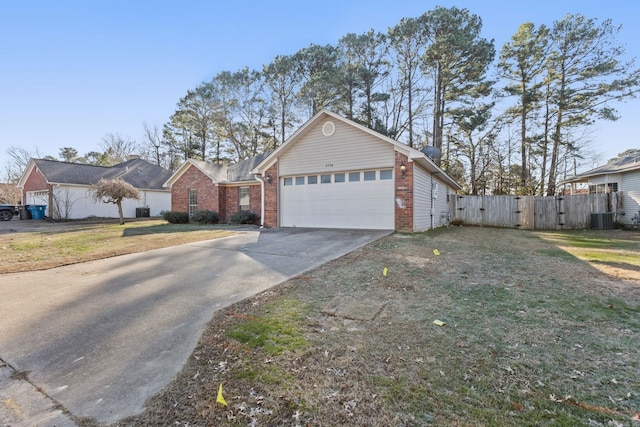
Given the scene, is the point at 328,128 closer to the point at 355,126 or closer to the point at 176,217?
the point at 355,126

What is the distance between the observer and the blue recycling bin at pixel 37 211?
20.4m

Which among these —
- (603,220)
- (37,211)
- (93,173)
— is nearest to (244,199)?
(93,173)

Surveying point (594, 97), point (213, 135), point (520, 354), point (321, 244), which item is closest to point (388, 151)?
point (321, 244)

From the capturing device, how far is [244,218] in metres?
16.0

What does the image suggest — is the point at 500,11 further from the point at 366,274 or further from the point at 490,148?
the point at 366,274

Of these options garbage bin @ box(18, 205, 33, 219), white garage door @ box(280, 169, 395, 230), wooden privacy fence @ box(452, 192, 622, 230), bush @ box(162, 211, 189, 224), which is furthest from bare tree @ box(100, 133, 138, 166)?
wooden privacy fence @ box(452, 192, 622, 230)

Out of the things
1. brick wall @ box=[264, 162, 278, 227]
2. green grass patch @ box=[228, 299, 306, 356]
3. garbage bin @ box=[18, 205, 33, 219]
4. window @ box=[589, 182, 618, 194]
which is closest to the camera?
green grass patch @ box=[228, 299, 306, 356]

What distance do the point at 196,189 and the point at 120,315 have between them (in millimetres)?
15801

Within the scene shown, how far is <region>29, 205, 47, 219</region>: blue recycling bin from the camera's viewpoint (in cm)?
2041

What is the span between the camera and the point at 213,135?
30438mm

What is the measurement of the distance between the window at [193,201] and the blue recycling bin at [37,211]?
11.4 m

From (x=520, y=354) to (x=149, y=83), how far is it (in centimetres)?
1877

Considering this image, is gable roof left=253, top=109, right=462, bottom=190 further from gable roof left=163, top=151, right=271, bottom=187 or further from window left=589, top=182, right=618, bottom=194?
window left=589, top=182, right=618, bottom=194

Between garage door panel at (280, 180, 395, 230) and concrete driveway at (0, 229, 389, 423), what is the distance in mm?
3764
